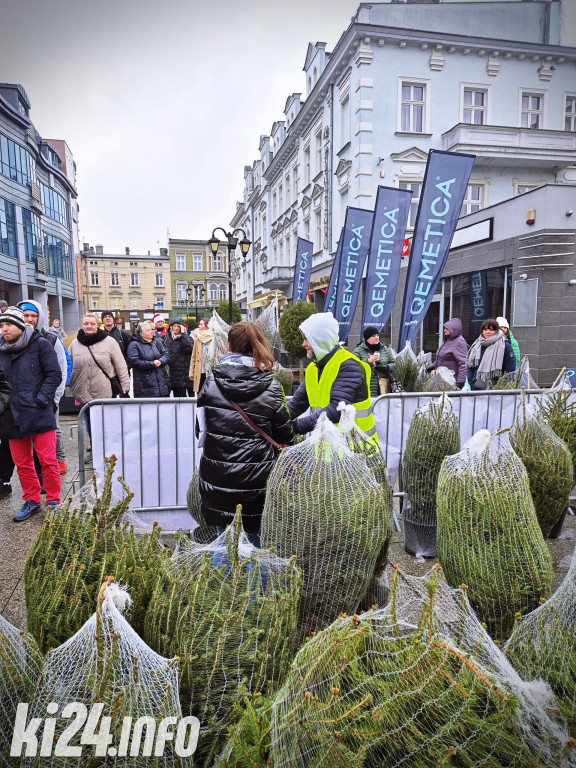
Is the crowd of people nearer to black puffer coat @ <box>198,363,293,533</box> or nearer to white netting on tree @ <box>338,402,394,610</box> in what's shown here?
black puffer coat @ <box>198,363,293,533</box>

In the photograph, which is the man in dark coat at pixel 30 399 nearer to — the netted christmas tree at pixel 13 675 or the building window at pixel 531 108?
the netted christmas tree at pixel 13 675

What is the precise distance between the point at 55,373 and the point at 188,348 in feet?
14.2

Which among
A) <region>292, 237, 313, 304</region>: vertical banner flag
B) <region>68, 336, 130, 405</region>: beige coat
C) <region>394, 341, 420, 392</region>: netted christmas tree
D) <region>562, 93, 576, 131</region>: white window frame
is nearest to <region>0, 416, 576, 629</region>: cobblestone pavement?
<region>68, 336, 130, 405</region>: beige coat

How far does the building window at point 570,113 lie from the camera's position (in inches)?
761

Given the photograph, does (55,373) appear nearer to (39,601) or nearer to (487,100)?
(39,601)

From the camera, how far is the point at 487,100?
61.1 feet

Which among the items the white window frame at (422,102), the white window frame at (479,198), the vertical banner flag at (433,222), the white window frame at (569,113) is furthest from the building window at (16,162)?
the white window frame at (569,113)

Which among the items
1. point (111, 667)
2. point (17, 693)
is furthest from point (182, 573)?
point (17, 693)

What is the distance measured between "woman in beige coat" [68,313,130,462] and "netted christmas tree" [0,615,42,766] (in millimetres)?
4523

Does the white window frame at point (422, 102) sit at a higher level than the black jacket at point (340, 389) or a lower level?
A: higher

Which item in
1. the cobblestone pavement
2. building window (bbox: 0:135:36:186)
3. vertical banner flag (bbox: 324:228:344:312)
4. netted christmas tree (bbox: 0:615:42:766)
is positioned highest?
building window (bbox: 0:135:36:186)

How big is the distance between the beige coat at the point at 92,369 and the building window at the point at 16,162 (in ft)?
92.0

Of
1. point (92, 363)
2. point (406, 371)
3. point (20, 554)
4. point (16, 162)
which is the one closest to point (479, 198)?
point (406, 371)

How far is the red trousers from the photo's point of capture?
4.38 meters
